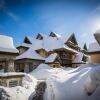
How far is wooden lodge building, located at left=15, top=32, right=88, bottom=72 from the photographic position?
2772 cm

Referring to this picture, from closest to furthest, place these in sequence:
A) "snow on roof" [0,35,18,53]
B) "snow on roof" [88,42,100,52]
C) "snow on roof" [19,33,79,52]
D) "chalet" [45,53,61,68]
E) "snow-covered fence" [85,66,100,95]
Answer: "snow-covered fence" [85,66,100,95], "snow on roof" [0,35,18,53], "snow on roof" [88,42,100,52], "chalet" [45,53,61,68], "snow on roof" [19,33,79,52]

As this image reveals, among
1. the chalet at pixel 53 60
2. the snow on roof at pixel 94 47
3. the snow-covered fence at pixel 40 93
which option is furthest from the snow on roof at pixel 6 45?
the chalet at pixel 53 60

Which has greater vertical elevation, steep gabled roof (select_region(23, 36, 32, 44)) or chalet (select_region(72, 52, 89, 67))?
steep gabled roof (select_region(23, 36, 32, 44))

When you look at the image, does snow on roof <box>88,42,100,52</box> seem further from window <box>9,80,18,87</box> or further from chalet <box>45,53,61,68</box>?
window <box>9,80,18,87</box>

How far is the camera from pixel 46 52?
Result: 32.2 metres

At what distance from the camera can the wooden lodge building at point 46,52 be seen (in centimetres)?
2772

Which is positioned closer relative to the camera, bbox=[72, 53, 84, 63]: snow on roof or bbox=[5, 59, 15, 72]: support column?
bbox=[5, 59, 15, 72]: support column

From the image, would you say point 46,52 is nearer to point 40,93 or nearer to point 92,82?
point 40,93

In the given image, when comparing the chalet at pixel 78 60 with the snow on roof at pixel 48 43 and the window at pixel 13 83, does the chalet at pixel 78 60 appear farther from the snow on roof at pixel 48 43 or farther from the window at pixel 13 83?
the window at pixel 13 83

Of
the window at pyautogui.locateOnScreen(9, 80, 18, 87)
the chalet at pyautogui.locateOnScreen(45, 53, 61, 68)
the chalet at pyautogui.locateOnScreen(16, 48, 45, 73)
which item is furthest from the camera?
the chalet at pyautogui.locateOnScreen(45, 53, 61, 68)

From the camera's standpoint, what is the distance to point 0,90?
11297mm

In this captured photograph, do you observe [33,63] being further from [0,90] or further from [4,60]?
[0,90]

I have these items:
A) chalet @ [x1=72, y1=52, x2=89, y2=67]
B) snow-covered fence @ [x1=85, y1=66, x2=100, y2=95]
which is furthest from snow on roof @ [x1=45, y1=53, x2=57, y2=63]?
snow-covered fence @ [x1=85, y1=66, x2=100, y2=95]

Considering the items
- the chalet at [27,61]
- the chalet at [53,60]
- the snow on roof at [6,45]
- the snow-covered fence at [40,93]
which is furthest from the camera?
the chalet at [53,60]
